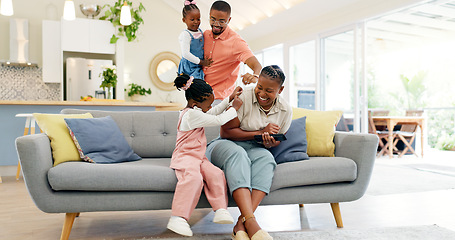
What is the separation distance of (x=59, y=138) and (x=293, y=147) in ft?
4.91

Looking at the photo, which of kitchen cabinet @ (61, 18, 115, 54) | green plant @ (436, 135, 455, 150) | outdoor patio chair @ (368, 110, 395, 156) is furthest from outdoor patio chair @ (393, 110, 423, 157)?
kitchen cabinet @ (61, 18, 115, 54)

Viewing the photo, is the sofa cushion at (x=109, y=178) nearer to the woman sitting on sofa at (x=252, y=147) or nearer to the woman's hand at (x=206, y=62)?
the woman sitting on sofa at (x=252, y=147)

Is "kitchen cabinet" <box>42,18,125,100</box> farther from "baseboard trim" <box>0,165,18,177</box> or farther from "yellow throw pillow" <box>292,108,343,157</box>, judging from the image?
"yellow throw pillow" <box>292,108,343,157</box>


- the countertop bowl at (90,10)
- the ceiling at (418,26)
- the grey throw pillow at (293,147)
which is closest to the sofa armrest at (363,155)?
the grey throw pillow at (293,147)

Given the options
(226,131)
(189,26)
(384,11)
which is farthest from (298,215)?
(384,11)

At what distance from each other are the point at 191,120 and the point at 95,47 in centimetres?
593

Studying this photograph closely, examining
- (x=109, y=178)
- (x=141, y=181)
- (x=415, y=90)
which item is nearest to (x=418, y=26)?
(x=415, y=90)

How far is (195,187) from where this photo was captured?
2.10 metres

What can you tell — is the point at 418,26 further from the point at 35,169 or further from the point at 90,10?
the point at 35,169

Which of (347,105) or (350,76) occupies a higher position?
(350,76)

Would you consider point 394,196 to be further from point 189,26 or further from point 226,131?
point 189,26

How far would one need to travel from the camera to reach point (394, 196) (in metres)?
3.54

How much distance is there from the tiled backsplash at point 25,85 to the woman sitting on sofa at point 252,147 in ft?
21.2

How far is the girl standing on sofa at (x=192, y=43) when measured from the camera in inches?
97.3
